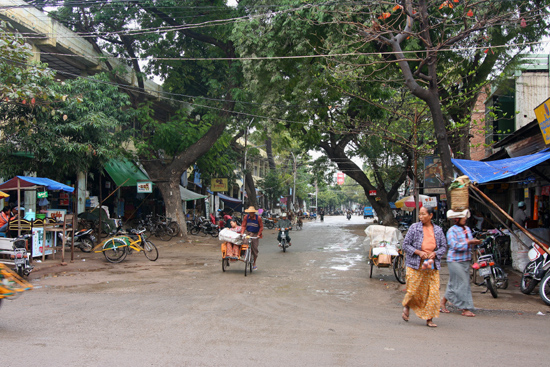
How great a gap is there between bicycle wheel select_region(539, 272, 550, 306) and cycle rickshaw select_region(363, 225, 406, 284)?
127 inches

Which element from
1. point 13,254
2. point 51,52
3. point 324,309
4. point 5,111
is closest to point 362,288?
point 324,309

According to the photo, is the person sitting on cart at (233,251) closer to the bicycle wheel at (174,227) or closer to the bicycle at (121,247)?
the bicycle at (121,247)

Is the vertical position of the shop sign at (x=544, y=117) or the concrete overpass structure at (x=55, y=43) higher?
the concrete overpass structure at (x=55, y=43)

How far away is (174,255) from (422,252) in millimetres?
11559

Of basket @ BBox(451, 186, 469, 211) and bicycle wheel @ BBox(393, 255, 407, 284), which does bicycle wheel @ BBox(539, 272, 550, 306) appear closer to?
basket @ BBox(451, 186, 469, 211)

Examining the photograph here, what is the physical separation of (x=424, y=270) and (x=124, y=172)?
63.0 ft

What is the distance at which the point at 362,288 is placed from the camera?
9.59m

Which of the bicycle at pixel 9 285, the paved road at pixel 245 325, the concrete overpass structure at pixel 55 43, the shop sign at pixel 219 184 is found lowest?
the paved road at pixel 245 325

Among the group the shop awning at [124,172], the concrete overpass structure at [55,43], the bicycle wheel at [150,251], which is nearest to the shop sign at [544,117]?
the bicycle wheel at [150,251]

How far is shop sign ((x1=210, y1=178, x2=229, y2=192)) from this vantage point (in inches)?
1175

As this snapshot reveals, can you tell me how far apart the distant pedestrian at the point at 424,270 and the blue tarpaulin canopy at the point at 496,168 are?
276 centimetres

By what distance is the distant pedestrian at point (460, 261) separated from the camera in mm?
6793

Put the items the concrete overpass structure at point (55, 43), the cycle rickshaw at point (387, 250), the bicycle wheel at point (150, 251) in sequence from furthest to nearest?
the concrete overpass structure at point (55, 43) < the bicycle wheel at point (150, 251) < the cycle rickshaw at point (387, 250)

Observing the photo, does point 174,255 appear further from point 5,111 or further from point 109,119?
point 5,111
